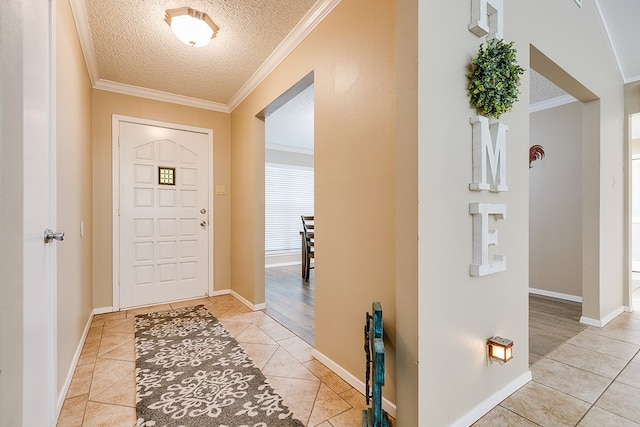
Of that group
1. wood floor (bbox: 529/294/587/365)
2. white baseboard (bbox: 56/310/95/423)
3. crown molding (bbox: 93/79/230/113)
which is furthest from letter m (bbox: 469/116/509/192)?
crown molding (bbox: 93/79/230/113)

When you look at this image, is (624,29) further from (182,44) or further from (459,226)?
(182,44)

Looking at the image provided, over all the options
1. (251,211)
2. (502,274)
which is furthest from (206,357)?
(502,274)

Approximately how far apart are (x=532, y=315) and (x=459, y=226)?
8.07 feet

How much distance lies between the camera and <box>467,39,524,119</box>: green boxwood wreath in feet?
4.49

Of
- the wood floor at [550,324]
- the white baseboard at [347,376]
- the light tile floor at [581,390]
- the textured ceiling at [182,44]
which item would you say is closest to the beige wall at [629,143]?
the wood floor at [550,324]

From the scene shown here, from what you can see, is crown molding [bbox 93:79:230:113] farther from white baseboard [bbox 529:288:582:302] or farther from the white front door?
white baseboard [bbox 529:288:582:302]

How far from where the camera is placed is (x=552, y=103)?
3701 millimetres

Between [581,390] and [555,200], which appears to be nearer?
[581,390]

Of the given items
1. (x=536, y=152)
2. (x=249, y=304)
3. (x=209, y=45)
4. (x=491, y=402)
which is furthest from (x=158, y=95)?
(x=536, y=152)

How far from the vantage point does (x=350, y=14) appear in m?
1.81

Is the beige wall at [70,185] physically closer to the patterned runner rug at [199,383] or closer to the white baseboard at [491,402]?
the patterned runner rug at [199,383]

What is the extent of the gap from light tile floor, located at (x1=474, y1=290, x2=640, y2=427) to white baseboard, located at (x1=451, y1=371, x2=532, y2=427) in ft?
0.07

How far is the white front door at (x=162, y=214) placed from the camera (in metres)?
3.25

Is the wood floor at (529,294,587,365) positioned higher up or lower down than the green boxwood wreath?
lower down
